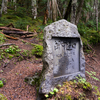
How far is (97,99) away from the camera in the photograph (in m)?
2.48

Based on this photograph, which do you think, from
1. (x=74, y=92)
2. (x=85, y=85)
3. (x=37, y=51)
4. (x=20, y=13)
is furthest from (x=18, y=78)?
(x=20, y=13)

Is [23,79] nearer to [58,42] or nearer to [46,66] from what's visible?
[46,66]

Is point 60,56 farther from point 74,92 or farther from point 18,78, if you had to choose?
point 18,78

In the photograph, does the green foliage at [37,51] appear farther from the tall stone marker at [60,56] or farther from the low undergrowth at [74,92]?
the low undergrowth at [74,92]

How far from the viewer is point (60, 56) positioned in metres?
2.83

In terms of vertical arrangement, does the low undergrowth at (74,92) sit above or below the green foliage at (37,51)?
below

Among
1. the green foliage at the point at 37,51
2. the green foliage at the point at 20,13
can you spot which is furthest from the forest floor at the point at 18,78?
the green foliage at the point at 20,13

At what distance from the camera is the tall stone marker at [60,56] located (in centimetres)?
251

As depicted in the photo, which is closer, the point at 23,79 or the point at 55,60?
the point at 55,60

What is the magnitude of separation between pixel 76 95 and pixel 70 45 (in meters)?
1.63

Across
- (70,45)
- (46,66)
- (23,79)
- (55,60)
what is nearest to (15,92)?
(23,79)

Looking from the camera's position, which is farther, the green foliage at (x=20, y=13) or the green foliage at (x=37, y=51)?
the green foliage at (x=20, y=13)

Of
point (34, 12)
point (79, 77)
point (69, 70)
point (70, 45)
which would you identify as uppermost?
point (34, 12)

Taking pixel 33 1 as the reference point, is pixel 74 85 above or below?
below
